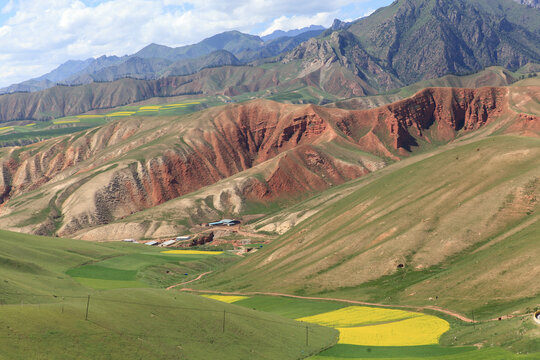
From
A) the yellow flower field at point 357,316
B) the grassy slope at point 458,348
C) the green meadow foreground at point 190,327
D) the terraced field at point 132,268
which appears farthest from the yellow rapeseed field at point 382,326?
the terraced field at point 132,268

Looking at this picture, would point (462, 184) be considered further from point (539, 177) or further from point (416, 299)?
point (416, 299)

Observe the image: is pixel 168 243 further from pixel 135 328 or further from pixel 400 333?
pixel 135 328

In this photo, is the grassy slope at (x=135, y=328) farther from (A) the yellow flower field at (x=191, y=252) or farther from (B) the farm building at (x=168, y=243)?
(B) the farm building at (x=168, y=243)

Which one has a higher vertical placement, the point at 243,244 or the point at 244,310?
the point at 244,310

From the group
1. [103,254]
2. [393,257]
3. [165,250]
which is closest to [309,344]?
[393,257]

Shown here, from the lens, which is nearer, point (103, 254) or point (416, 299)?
point (416, 299)

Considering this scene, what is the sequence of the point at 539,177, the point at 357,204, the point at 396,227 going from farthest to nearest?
the point at 357,204 < the point at 396,227 < the point at 539,177
